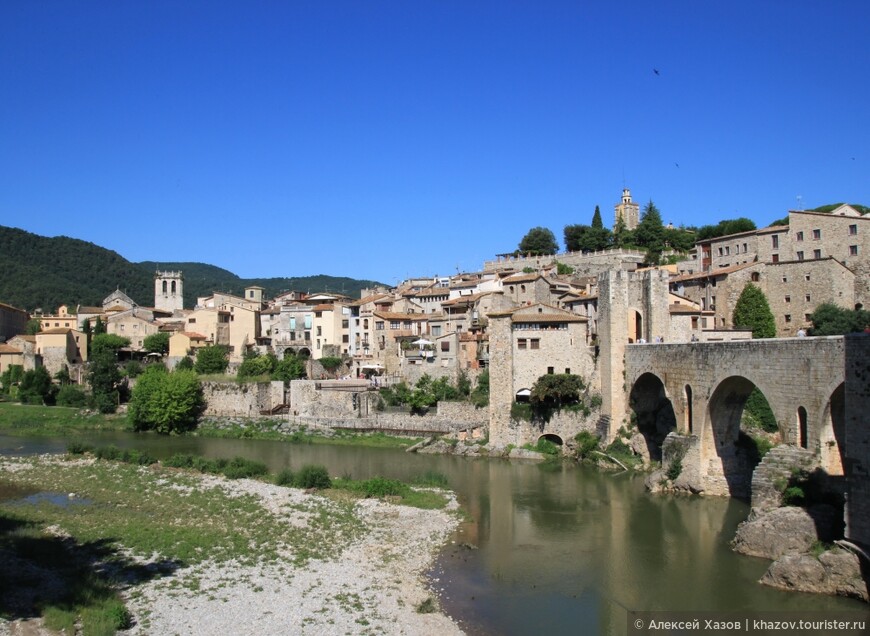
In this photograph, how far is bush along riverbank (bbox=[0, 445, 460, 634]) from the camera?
49.8 feet

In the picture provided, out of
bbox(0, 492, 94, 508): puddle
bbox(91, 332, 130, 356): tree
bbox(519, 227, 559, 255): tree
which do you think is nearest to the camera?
bbox(0, 492, 94, 508): puddle

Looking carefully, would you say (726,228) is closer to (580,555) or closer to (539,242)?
(539,242)

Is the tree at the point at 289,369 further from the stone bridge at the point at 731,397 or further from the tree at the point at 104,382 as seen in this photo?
the stone bridge at the point at 731,397

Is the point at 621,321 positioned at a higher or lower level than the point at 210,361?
higher

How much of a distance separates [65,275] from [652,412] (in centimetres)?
9869

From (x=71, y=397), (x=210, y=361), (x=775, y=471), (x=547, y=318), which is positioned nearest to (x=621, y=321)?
(x=547, y=318)

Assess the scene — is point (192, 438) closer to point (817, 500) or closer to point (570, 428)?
point (570, 428)

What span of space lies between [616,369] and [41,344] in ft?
146

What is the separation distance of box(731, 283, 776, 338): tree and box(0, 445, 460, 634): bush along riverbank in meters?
20.9

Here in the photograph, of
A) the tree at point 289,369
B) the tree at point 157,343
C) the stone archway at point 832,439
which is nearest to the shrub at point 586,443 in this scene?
the stone archway at point 832,439

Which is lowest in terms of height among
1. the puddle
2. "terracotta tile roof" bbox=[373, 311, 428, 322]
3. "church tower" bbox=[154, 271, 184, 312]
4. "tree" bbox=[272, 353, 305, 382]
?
the puddle

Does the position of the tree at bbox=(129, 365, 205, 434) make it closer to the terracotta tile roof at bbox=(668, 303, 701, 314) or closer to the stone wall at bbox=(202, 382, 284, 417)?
the stone wall at bbox=(202, 382, 284, 417)

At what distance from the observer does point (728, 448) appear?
1018 inches

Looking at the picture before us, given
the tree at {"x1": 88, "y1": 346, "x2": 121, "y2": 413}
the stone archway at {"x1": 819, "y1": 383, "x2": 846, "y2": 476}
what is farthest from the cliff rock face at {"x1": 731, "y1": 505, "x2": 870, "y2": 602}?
the tree at {"x1": 88, "y1": 346, "x2": 121, "y2": 413}
